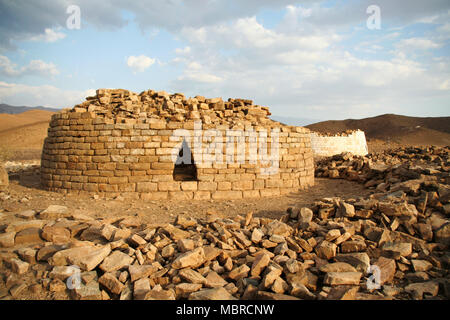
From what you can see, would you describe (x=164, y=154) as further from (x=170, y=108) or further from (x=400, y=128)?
(x=400, y=128)

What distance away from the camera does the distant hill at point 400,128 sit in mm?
35219

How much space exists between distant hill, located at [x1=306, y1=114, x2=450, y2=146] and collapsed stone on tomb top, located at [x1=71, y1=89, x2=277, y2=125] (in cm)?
3358

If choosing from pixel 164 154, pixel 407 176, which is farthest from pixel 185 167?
pixel 407 176

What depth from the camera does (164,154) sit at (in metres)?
7.32

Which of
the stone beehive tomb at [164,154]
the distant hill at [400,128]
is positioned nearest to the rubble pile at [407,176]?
the stone beehive tomb at [164,154]

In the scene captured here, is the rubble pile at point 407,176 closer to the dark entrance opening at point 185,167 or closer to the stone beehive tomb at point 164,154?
the stone beehive tomb at point 164,154

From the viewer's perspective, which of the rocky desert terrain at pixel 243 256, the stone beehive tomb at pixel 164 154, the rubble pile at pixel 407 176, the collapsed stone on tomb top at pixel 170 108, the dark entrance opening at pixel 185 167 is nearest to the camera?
the rocky desert terrain at pixel 243 256

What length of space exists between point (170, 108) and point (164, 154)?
180 centimetres

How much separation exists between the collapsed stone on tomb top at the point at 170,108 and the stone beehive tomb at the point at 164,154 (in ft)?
0.14

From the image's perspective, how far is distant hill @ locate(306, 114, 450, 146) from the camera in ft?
116

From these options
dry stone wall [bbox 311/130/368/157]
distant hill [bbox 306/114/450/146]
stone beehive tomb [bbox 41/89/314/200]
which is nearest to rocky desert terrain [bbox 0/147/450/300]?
stone beehive tomb [bbox 41/89/314/200]

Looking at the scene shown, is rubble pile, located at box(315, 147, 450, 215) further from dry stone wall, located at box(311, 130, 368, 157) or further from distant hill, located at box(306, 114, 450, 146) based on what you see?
distant hill, located at box(306, 114, 450, 146)

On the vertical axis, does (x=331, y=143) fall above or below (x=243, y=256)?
above
